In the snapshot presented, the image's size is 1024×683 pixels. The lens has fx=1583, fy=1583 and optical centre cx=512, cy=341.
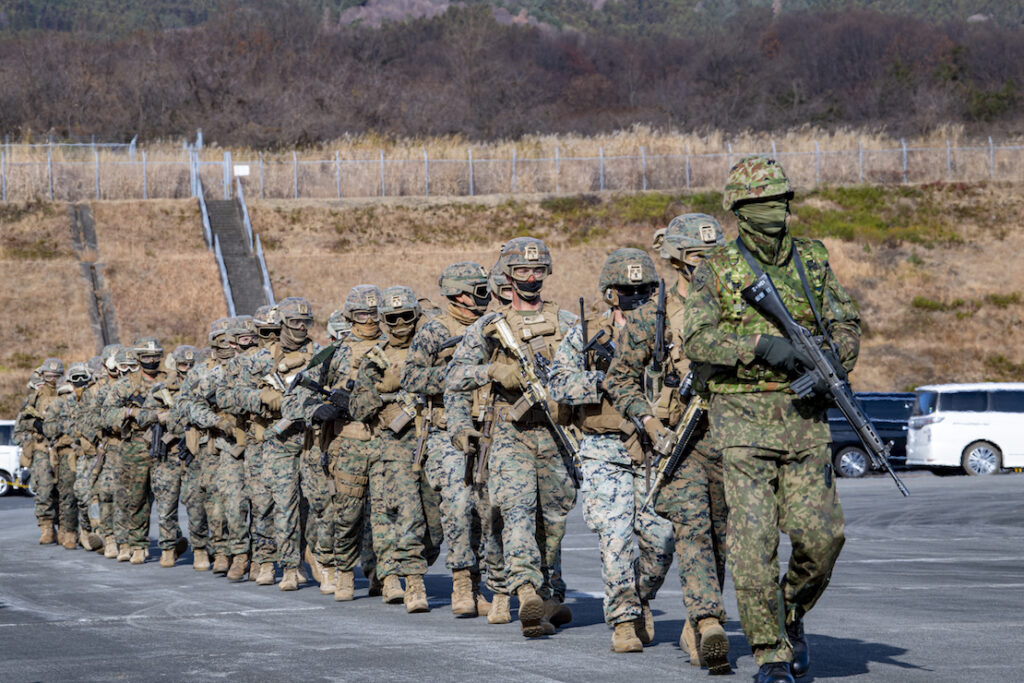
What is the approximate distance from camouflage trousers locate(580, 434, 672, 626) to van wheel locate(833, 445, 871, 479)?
22258 millimetres

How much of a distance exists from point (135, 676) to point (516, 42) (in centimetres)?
10340

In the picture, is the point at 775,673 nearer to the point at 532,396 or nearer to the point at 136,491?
the point at 532,396

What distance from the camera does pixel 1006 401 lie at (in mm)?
29062

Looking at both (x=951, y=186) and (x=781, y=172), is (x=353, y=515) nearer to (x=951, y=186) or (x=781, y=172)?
(x=781, y=172)

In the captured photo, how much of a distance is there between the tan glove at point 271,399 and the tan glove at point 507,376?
15.5 ft

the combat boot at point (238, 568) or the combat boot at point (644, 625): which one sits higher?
the combat boot at point (644, 625)

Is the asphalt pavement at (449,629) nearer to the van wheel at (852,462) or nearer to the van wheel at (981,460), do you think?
the van wheel at (981,460)

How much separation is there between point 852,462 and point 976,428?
2737mm

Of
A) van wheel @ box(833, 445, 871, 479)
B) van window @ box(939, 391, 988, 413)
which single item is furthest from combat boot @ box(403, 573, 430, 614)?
van wheel @ box(833, 445, 871, 479)

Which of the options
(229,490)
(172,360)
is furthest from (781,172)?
(172,360)

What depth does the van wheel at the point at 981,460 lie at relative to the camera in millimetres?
29125

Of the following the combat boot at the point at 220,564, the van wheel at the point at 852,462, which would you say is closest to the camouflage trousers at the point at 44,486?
the combat boot at the point at 220,564

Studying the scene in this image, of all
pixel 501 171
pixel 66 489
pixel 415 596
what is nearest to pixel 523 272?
pixel 415 596

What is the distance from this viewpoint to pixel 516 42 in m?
110
